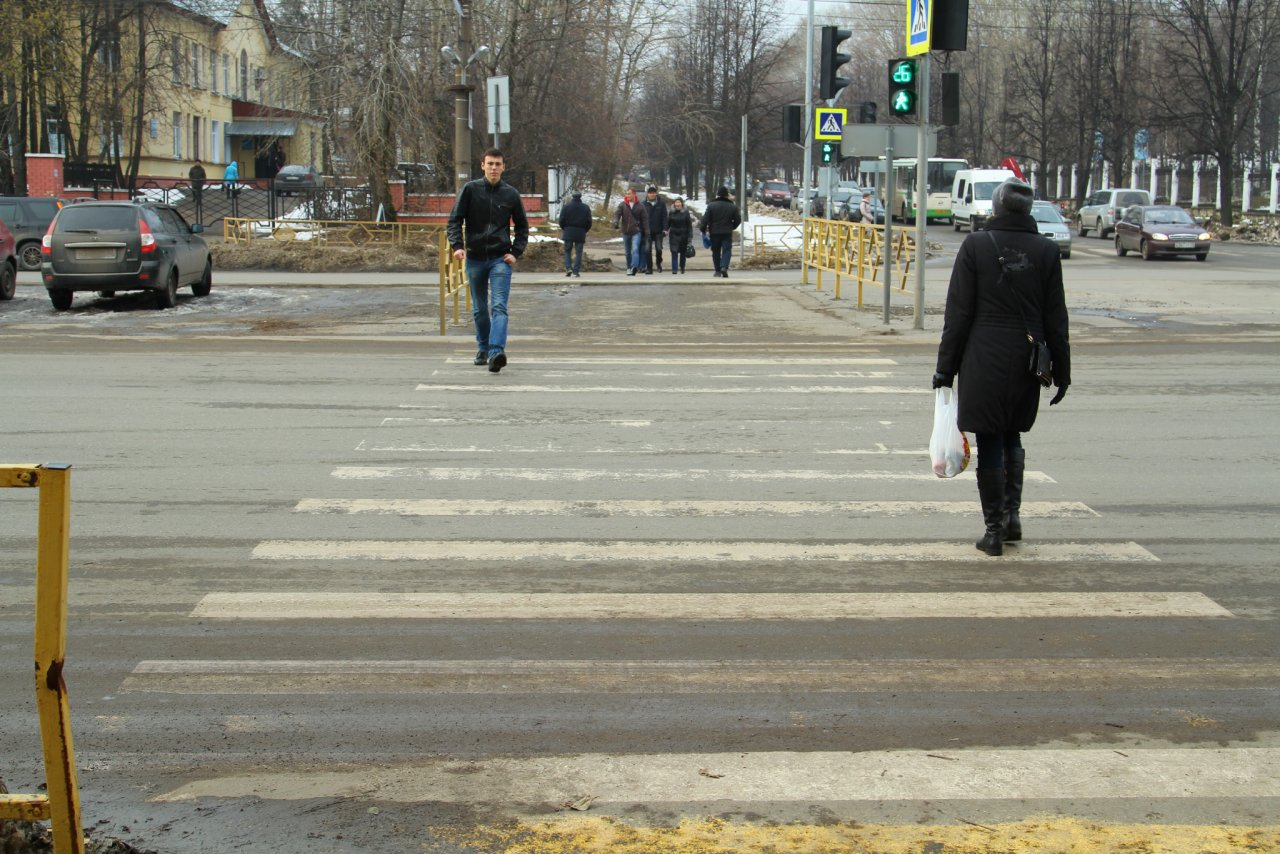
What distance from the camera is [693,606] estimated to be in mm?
5695

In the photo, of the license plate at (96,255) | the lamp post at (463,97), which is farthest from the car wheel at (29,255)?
the license plate at (96,255)

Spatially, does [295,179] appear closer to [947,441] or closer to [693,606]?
[947,441]

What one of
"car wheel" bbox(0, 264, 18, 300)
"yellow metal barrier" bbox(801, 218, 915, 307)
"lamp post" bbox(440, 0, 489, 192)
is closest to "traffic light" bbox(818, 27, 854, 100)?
"yellow metal barrier" bbox(801, 218, 915, 307)

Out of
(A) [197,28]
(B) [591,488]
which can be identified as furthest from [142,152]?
(B) [591,488]

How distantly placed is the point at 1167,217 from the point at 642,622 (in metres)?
35.8

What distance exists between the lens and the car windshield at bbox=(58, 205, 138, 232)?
1958 centimetres

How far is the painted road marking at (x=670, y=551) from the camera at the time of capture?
643cm

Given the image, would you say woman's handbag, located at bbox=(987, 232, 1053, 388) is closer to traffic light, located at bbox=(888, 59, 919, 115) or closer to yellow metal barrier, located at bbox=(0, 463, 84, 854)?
yellow metal barrier, located at bbox=(0, 463, 84, 854)

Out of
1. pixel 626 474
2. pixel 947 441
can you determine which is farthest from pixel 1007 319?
pixel 626 474

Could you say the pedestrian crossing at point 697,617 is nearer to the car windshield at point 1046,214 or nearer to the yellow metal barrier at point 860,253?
the yellow metal barrier at point 860,253

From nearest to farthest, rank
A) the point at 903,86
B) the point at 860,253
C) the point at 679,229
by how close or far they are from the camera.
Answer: the point at 903,86
the point at 860,253
the point at 679,229

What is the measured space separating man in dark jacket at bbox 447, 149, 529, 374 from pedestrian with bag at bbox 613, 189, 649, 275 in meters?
15.2

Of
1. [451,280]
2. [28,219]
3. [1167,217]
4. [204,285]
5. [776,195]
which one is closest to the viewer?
[451,280]

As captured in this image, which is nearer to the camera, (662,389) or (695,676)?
(695,676)
